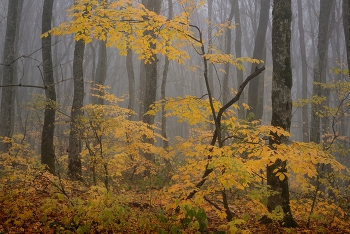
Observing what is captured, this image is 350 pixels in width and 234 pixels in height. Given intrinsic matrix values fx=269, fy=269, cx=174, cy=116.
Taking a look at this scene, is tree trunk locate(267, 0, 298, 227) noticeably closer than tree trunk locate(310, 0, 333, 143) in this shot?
Yes

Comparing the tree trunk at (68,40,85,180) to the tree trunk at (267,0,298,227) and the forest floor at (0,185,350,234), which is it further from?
the tree trunk at (267,0,298,227)

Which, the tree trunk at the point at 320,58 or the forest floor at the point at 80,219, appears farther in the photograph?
the tree trunk at the point at 320,58

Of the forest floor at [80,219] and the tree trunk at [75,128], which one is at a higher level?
the tree trunk at [75,128]

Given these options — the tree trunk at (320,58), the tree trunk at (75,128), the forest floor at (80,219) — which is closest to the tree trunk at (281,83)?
the forest floor at (80,219)

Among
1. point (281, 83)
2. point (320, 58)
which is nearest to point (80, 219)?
point (281, 83)

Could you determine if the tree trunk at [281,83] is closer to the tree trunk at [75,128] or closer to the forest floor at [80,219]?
the forest floor at [80,219]

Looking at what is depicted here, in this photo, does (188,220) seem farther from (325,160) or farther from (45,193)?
(45,193)

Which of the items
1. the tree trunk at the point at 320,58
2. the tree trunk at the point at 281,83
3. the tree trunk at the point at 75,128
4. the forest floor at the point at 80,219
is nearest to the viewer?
the forest floor at the point at 80,219

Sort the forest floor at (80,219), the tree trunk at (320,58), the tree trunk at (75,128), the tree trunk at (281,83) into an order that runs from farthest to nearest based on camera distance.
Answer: the tree trunk at (320,58) → the tree trunk at (75,128) → the tree trunk at (281,83) → the forest floor at (80,219)

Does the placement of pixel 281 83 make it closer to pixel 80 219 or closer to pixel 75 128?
pixel 80 219

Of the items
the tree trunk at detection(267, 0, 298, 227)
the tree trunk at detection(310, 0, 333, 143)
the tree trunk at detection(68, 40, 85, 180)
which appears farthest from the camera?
the tree trunk at detection(310, 0, 333, 143)

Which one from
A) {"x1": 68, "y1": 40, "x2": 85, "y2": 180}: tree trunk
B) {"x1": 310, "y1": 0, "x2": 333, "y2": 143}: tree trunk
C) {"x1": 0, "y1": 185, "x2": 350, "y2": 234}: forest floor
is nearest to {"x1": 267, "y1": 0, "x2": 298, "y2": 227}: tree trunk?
{"x1": 0, "y1": 185, "x2": 350, "y2": 234}: forest floor

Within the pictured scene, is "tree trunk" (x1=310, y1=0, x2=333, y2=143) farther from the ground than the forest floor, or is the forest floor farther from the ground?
"tree trunk" (x1=310, y1=0, x2=333, y2=143)

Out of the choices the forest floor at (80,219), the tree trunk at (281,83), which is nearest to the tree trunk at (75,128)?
the forest floor at (80,219)
